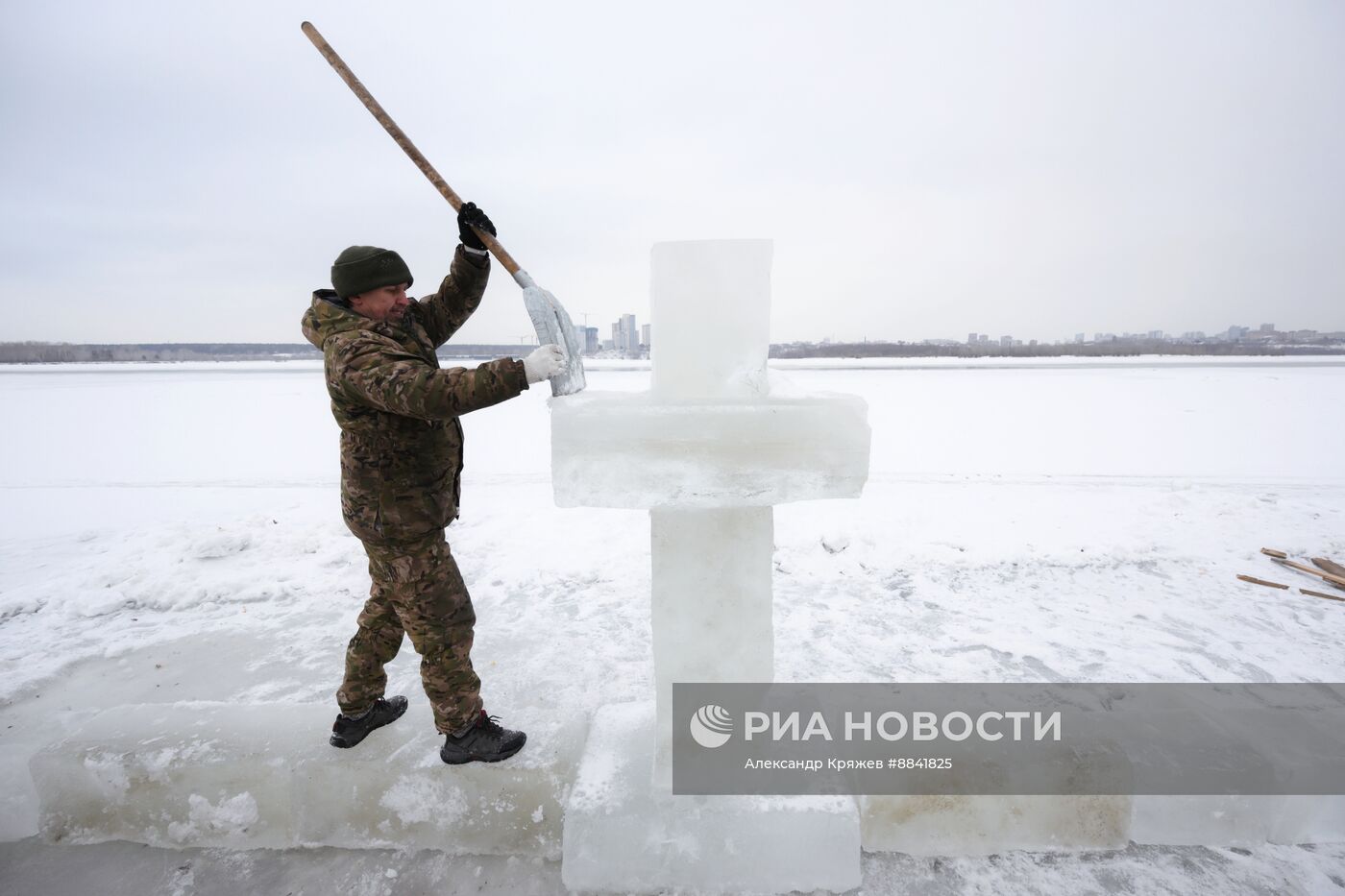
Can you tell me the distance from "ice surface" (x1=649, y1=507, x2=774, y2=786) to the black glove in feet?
3.95

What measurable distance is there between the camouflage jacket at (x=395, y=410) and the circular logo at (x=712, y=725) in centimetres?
107

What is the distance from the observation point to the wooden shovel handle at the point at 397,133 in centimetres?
198

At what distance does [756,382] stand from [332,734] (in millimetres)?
1922

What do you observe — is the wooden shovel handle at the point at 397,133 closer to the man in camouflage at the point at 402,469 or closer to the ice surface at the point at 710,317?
the man in camouflage at the point at 402,469

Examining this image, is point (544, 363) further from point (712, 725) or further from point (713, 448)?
point (712, 725)

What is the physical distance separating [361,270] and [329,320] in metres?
0.19

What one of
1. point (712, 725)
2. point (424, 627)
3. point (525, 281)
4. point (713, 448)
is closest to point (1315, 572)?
point (712, 725)

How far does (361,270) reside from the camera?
75.8 inches

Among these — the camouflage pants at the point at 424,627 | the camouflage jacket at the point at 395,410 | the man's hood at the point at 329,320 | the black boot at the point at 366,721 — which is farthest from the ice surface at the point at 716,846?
the man's hood at the point at 329,320

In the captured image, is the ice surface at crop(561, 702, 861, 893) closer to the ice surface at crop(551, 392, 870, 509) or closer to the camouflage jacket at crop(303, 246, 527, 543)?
the ice surface at crop(551, 392, 870, 509)

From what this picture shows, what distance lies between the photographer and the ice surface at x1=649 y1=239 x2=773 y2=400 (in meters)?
1.68

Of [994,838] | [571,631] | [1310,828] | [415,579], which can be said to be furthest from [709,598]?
[1310,828]

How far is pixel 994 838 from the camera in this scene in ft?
6.57

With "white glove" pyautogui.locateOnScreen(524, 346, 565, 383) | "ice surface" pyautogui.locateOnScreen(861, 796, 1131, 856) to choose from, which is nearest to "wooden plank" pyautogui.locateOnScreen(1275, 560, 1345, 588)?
"ice surface" pyautogui.locateOnScreen(861, 796, 1131, 856)
